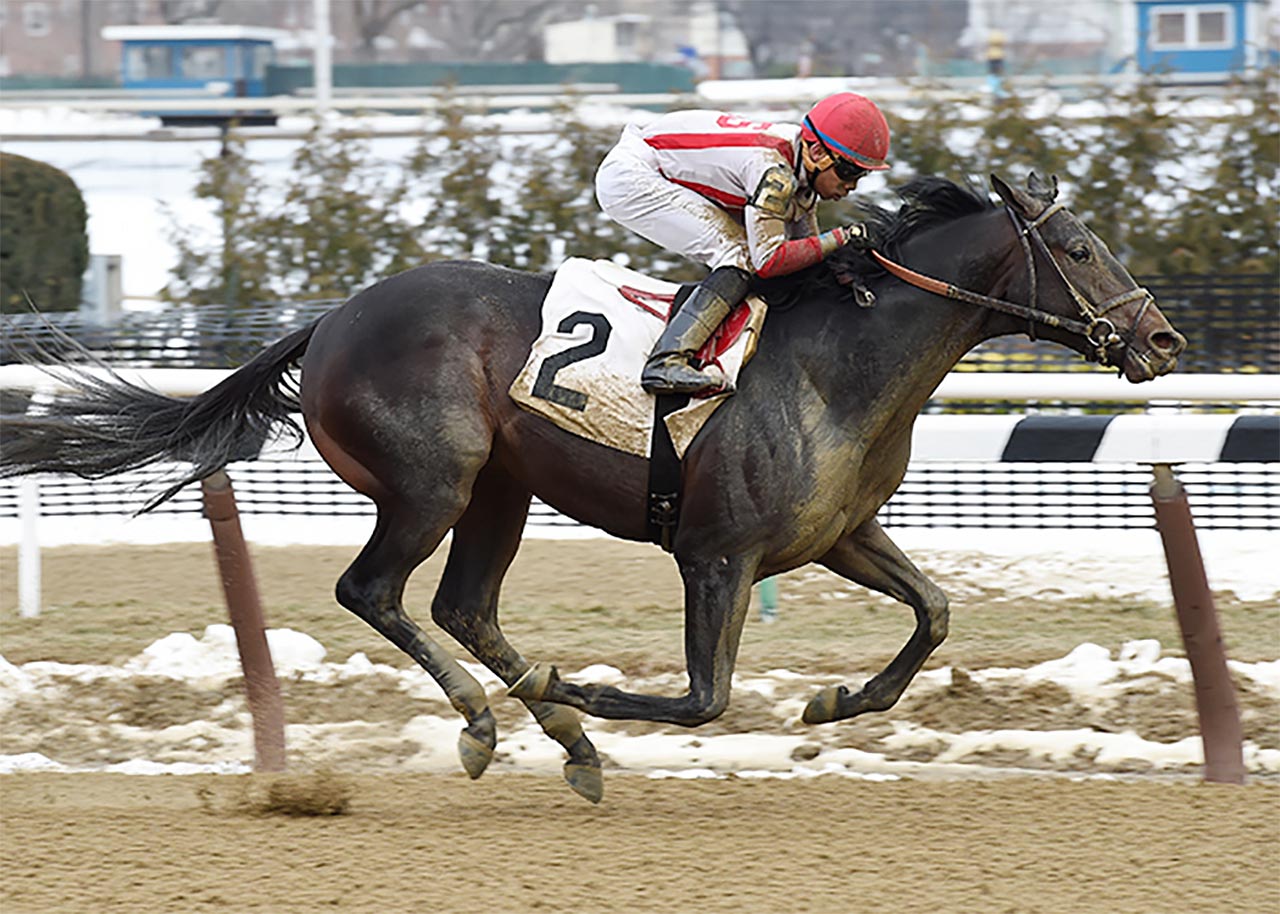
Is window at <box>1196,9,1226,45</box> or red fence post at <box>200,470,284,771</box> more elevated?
window at <box>1196,9,1226,45</box>

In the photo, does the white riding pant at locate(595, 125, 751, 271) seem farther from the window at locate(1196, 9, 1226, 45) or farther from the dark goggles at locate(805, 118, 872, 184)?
the window at locate(1196, 9, 1226, 45)

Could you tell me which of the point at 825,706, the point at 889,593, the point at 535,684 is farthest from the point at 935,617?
the point at 535,684

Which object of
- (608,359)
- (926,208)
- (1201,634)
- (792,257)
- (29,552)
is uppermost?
Result: (926,208)

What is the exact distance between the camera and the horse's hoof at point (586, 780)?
4367 millimetres

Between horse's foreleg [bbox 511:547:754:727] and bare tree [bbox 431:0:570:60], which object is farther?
bare tree [bbox 431:0:570:60]

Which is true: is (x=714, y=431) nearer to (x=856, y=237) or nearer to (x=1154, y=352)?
(x=856, y=237)

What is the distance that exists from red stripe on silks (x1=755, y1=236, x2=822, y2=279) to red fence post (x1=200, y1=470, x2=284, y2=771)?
5.20ft

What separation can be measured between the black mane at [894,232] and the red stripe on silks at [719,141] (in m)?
0.26

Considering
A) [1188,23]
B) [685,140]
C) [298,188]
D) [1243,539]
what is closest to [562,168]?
[298,188]

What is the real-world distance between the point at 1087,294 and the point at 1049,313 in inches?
3.6

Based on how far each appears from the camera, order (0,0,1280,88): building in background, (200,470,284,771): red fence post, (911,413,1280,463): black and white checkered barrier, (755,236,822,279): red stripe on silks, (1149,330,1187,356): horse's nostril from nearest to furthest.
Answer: (1149,330,1187,356): horse's nostril
(755,236,822,279): red stripe on silks
(911,413,1280,463): black and white checkered barrier
(200,470,284,771): red fence post
(0,0,1280,88): building in background

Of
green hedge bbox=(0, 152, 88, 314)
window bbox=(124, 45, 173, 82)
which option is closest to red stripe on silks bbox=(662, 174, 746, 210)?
green hedge bbox=(0, 152, 88, 314)

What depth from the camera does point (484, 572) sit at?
470cm

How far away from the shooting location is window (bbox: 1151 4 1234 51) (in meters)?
18.9
